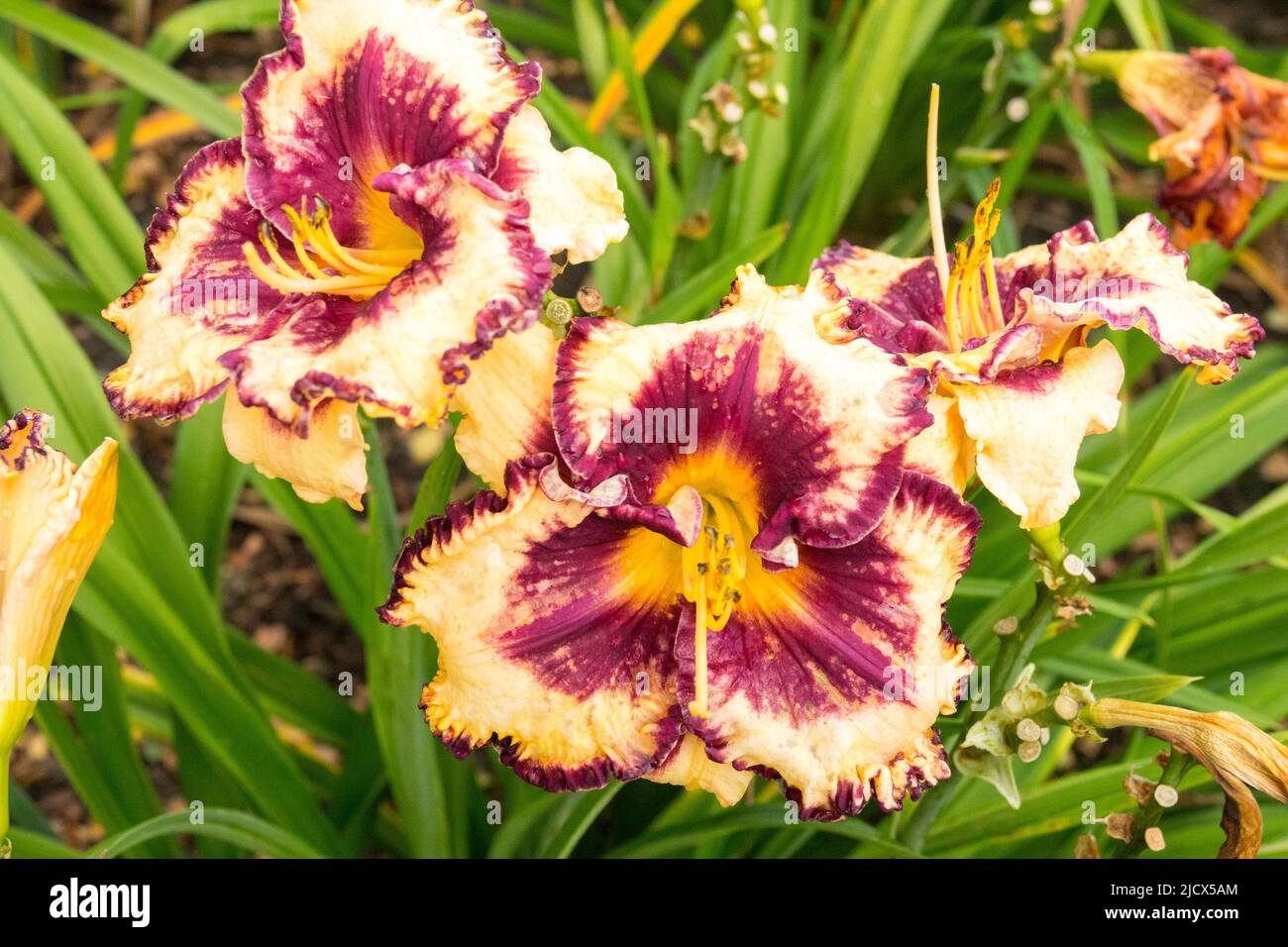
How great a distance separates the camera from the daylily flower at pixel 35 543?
0.92 metres

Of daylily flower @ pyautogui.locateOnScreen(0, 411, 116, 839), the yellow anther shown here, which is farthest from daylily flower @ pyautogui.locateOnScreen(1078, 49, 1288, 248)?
daylily flower @ pyautogui.locateOnScreen(0, 411, 116, 839)

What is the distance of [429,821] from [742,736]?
581 mm

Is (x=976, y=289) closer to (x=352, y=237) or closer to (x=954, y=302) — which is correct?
(x=954, y=302)

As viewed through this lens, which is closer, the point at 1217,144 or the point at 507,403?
the point at 507,403

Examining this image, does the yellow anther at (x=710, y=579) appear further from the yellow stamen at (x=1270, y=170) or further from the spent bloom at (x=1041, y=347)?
the yellow stamen at (x=1270, y=170)

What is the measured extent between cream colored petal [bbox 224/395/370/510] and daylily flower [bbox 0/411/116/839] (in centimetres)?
12

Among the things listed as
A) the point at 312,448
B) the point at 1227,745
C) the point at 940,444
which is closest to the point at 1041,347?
the point at 940,444

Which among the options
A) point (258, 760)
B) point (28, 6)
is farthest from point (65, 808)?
point (28, 6)

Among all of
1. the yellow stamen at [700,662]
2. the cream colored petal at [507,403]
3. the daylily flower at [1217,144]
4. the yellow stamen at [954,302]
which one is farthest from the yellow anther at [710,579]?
the daylily flower at [1217,144]

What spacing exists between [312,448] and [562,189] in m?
0.27

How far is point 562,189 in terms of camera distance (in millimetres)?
867

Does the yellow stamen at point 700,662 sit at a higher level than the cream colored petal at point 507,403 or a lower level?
lower

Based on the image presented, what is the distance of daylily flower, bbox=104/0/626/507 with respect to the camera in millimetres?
791
